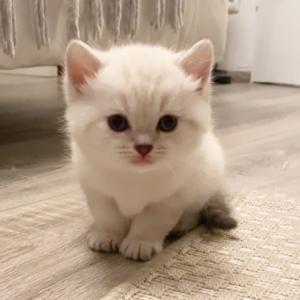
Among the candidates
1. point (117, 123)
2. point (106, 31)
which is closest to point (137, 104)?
point (117, 123)

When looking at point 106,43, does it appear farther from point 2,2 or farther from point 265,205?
point 265,205

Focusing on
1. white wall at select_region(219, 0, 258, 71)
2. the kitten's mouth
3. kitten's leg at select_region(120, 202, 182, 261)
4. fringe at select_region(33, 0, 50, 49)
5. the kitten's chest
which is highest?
fringe at select_region(33, 0, 50, 49)

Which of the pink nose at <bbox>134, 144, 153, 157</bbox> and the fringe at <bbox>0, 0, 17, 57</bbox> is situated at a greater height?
the fringe at <bbox>0, 0, 17, 57</bbox>

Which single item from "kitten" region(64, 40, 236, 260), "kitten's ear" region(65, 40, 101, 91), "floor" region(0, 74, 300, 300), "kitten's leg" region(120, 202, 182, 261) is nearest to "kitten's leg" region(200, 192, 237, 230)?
"kitten" region(64, 40, 236, 260)

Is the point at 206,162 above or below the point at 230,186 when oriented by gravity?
above

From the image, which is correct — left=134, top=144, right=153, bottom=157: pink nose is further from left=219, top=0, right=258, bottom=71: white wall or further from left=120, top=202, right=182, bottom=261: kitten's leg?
left=219, top=0, right=258, bottom=71: white wall

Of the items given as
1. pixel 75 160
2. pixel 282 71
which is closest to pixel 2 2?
pixel 75 160
